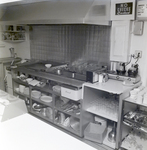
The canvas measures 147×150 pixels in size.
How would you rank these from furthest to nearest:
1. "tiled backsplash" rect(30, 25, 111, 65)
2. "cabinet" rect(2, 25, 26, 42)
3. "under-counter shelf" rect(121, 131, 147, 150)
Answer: "cabinet" rect(2, 25, 26, 42) < "tiled backsplash" rect(30, 25, 111, 65) < "under-counter shelf" rect(121, 131, 147, 150)

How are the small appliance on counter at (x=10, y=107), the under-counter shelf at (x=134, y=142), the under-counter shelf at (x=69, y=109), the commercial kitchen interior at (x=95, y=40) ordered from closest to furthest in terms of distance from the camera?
the small appliance on counter at (x=10, y=107), the under-counter shelf at (x=134, y=142), the commercial kitchen interior at (x=95, y=40), the under-counter shelf at (x=69, y=109)

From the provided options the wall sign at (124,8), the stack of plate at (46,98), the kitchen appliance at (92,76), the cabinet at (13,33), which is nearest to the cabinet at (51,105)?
the stack of plate at (46,98)

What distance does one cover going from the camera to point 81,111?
1.99 metres

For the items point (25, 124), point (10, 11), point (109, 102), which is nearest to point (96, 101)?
point (109, 102)

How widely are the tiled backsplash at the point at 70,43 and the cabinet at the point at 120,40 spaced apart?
82 millimetres

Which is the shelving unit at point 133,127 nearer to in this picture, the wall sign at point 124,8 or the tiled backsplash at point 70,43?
the tiled backsplash at point 70,43

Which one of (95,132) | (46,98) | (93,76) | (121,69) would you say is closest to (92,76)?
(93,76)

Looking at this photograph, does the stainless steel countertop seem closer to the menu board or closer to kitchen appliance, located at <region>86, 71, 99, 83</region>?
kitchen appliance, located at <region>86, 71, 99, 83</region>

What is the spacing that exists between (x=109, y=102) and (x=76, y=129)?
520 millimetres

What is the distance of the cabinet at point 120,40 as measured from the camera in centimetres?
201

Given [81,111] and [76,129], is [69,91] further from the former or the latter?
[76,129]

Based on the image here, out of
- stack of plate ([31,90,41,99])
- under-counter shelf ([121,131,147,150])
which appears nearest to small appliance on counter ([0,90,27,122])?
under-counter shelf ([121,131,147,150])

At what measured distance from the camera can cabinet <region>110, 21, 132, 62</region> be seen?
2012 millimetres

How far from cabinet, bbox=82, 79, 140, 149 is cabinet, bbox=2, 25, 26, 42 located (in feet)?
6.09
